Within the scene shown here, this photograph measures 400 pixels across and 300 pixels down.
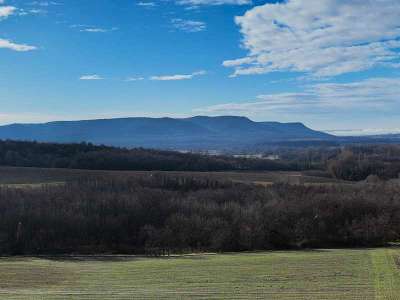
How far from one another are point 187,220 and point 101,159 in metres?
54.2

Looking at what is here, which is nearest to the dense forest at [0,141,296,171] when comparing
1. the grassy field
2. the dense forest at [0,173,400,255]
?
the dense forest at [0,173,400,255]

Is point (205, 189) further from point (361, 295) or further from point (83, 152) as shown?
point (361, 295)

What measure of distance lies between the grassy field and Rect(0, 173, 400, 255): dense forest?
1957cm

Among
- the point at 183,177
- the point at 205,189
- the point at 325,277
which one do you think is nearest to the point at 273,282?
the point at 325,277

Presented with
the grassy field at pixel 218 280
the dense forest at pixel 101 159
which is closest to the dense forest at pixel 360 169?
the dense forest at pixel 101 159

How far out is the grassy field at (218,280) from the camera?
21.1 m

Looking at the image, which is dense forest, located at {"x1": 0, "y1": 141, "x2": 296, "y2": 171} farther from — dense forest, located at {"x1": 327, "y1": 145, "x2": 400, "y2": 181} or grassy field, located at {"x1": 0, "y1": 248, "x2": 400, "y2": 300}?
grassy field, located at {"x1": 0, "y1": 248, "x2": 400, "y2": 300}

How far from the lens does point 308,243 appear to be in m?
56.7

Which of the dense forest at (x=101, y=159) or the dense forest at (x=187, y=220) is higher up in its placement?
the dense forest at (x=101, y=159)

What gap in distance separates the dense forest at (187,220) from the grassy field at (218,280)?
64.2 ft

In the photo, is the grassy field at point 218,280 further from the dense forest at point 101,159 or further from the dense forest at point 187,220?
the dense forest at point 101,159

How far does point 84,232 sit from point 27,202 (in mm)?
9817

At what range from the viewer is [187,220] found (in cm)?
6050

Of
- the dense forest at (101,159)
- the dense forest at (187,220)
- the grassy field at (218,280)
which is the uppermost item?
the dense forest at (101,159)
